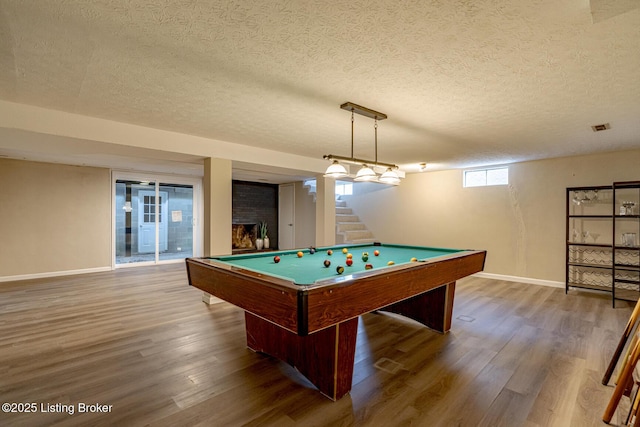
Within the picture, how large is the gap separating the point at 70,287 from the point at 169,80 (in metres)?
4.56

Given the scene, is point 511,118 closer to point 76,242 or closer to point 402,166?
point 402,166

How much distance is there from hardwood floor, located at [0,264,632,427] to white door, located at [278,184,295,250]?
4538 millimetres

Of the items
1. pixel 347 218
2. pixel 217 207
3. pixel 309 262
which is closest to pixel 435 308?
pixel 309 262

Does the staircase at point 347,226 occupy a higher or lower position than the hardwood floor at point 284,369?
higher

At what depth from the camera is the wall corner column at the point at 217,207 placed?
410 cm

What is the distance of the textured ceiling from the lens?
4.87ft

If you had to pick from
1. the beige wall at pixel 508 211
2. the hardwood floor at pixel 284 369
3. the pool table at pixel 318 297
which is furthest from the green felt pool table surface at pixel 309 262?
the beige wall at pixel 508 211

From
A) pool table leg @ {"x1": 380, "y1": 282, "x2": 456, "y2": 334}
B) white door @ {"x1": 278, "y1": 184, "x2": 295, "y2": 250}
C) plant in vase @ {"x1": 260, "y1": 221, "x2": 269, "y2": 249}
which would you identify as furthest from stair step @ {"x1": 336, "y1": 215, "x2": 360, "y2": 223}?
pool table leg @ {"x1": 380, "y1": 282, "x2": 456, "y2": 334}

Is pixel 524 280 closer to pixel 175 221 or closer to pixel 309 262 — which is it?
pixel 309 262

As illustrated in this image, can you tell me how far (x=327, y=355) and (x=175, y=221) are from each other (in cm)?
677

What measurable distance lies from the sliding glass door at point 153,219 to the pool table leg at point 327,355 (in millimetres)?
6066

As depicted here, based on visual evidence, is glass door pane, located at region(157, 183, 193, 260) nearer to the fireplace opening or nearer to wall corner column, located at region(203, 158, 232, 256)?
the fireplace opening

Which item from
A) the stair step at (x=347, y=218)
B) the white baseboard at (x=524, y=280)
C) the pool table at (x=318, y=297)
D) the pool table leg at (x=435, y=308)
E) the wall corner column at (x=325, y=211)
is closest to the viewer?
the pool table at (x=318, y=297)

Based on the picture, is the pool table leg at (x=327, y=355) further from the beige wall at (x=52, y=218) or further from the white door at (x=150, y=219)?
the white door at (x=150, y=219)
